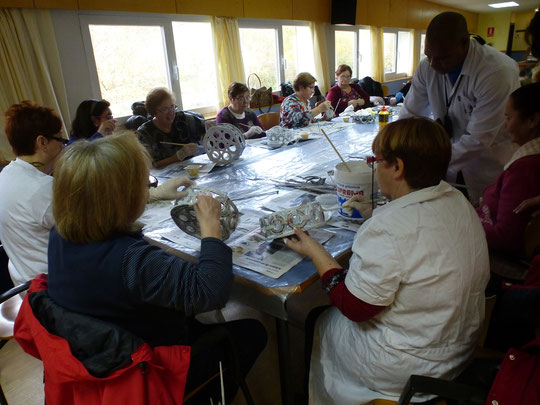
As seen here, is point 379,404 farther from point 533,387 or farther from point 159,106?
point 159,106

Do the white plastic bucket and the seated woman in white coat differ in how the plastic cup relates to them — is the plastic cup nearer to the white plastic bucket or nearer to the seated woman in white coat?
the white plastic bucket

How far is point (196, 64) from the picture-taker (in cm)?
485

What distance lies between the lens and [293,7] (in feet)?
19.2

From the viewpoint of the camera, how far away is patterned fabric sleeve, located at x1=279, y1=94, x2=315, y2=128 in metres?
3.46

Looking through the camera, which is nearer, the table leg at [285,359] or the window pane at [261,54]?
the table leg at [285,359]

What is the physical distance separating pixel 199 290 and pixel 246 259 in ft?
1.01

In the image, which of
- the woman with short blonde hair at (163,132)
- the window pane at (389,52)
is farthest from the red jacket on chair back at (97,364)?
the window pane at (389,52)

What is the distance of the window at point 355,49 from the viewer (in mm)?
7109

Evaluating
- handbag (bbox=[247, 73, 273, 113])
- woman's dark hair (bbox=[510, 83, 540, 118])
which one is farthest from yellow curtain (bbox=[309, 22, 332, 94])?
woman's dark hair (bbox=[510, 83, 540, 118])

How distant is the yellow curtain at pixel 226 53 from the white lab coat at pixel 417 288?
14.8 ft

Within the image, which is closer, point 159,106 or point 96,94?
point 159,106

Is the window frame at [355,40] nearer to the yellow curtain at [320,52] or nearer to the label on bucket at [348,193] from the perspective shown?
the yellow curtain at [320,52]

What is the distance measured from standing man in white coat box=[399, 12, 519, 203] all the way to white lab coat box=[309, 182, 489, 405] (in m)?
1.25

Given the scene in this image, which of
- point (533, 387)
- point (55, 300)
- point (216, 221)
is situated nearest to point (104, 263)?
point (55, 300)
